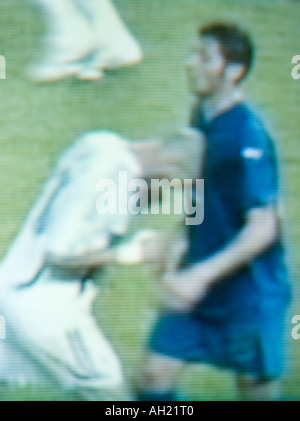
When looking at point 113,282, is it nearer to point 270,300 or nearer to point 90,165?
point 90,165

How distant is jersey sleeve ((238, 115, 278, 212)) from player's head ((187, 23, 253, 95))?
0.55 ft

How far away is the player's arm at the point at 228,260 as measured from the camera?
2.03 meters

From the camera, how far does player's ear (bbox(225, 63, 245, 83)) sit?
2037 millimetres

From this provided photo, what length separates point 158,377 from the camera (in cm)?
206

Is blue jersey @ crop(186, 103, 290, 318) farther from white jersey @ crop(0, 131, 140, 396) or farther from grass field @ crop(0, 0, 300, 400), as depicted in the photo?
white jersey @ crop(0, 131, 140, 396)

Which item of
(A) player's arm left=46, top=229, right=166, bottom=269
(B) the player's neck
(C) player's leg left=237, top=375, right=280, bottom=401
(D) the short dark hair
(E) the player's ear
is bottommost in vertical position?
(C) player's leg left=237, top=375, right=280, bottom=401

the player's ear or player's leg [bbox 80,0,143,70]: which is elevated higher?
player's leg [bbox 80,0,143,70]

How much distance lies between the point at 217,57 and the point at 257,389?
103 centimetres

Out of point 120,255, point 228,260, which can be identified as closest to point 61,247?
point 120,255

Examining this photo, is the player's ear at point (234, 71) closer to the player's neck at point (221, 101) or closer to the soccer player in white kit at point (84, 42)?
the player's neck at point (221, 101)

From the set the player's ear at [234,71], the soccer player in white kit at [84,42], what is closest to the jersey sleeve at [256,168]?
the player's ear at [234,71]

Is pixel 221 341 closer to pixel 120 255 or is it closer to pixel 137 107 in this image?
pixel 120 255

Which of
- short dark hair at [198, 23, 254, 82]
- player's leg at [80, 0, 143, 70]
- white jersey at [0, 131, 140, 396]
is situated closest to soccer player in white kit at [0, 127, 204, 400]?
white jersey at [0, 131, 140, 396]
